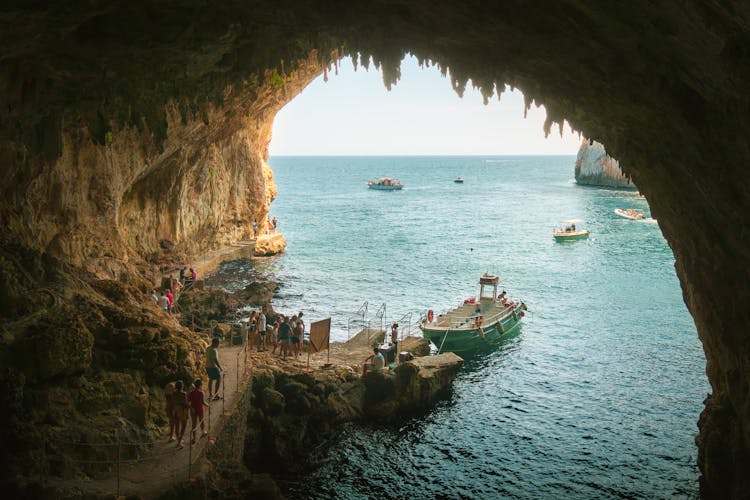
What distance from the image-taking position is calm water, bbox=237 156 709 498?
19.3m

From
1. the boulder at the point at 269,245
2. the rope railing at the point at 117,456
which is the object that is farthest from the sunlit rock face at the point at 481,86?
the boulder at the point at 269,245

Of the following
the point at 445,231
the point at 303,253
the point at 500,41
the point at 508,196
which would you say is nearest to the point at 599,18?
the point at 500,41

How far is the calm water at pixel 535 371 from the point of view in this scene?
19.3 metres

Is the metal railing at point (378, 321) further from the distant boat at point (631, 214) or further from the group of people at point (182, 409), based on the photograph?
the distant boat at point (631, 214)

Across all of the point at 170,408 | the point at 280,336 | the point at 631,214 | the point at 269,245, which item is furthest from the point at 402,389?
the point at 631,214

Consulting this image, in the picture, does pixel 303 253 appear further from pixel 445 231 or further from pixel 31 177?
pixel 31 177

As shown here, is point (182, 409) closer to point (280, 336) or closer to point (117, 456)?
point (117, 456)

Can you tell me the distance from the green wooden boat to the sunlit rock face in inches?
601

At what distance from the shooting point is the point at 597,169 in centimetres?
A: 12888

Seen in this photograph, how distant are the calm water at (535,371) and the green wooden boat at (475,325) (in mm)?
1094

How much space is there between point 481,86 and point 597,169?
402ft

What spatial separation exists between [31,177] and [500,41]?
44.3 ft

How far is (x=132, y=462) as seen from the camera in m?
12.8

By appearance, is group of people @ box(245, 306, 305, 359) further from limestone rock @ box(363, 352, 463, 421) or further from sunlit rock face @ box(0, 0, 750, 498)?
sunlit rock face @ box(0, 0, 750, 498)
